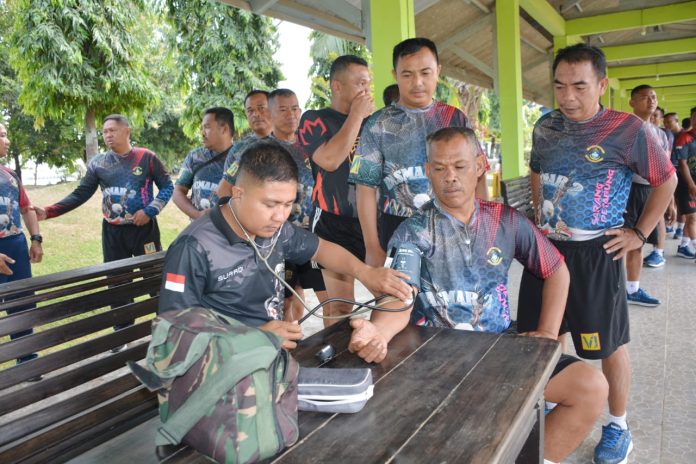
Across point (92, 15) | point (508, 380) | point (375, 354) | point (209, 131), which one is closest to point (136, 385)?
point (375, 354)

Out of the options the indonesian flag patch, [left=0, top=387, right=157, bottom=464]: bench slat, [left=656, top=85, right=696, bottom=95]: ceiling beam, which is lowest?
[left=0, top=387, right=157, bottom=464]: bench slat

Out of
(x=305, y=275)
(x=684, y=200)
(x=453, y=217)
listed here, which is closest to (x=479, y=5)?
(x=684, y=200)

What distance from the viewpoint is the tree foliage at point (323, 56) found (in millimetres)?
16031

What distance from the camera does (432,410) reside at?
1.34 m

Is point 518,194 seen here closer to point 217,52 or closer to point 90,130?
point 90,130

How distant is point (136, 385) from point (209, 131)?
2.54m

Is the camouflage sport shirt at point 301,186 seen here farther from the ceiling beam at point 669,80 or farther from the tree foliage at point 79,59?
the ceiling beam at point 669,80

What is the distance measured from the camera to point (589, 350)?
2488mm

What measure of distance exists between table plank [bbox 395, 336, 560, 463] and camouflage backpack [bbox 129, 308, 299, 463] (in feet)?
Result: 0.96

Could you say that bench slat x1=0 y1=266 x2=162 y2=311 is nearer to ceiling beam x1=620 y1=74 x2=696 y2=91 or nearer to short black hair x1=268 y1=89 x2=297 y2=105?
short black hair x1=268 y1=89 x2=297 y2=105

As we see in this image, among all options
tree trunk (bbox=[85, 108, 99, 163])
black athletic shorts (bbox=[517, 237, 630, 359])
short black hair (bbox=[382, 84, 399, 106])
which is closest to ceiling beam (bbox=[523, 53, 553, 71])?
tree trunk (bbox=[85, 108, 99, 163])

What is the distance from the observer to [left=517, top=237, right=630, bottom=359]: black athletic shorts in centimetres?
248

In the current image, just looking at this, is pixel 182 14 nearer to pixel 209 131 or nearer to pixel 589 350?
pixel 209 131

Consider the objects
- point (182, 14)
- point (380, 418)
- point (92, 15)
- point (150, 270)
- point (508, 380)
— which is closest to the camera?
point (380, 418)
